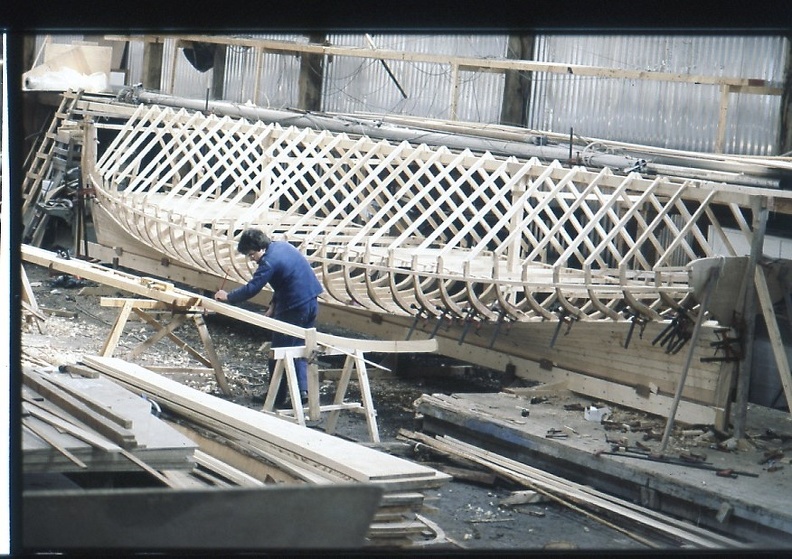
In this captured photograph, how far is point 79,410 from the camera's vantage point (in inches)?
236

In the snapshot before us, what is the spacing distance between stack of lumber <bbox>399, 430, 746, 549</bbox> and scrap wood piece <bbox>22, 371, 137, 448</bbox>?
9.86 ft

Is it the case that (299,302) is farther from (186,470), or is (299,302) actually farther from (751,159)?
(751,159)

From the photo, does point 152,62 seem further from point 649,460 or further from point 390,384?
point 649,460

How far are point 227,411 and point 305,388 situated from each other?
220 cm

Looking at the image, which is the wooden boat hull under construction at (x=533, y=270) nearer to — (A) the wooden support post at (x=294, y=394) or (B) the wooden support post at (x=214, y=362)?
(B) the wooden support post at (x=214, y=362)

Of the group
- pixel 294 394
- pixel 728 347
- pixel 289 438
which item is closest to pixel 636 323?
pixel 728 347

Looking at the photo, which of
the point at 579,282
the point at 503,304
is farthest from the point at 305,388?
the point at 579,282

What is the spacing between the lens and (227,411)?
7.29 metres

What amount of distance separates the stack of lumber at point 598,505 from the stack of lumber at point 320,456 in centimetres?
119

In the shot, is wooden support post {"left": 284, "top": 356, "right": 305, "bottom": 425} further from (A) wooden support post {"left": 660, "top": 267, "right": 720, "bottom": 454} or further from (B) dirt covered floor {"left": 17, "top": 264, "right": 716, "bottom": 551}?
(A) wooden support post {"left": 660, "top": 267, "right": 720, "bottom": 454}

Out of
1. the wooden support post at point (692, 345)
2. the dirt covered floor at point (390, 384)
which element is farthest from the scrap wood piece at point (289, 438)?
the wooden support post at point (692, 345)

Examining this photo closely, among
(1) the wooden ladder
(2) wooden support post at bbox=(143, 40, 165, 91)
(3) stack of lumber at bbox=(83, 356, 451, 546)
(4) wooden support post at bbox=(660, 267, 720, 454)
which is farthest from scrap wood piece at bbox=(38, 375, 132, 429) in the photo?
(2) wooden support post at bbox=(143, 40, 165, 91)

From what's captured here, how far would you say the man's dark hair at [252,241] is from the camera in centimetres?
908

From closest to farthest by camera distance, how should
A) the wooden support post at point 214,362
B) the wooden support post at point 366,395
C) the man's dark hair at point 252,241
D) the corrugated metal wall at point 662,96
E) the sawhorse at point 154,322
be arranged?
the wooden support post at point 366,395 < the man's dark hair at point 252,241 < the sawhorse at point 154,322 < the wooden support post at point 214,362 < the corrugated metal wall at point 662,96
